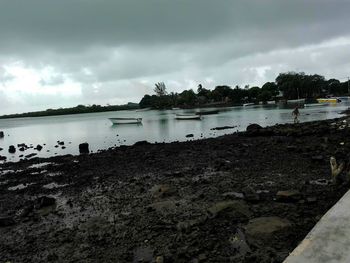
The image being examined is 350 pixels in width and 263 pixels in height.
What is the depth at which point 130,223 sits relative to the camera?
10.1 metres

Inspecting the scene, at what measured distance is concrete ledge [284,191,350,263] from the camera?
5.62 meters

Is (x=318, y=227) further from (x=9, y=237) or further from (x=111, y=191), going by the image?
(x=111, y=191)

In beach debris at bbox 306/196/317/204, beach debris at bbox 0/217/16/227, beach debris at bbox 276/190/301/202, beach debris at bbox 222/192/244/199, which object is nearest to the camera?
beach debris at bbox 306/196/317/204

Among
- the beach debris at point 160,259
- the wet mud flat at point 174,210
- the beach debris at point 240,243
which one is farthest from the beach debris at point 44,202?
the beach debris at point 240,243

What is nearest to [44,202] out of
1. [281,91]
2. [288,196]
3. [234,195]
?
[234,195]

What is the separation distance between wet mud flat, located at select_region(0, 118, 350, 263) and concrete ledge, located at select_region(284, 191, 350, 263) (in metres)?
0.80

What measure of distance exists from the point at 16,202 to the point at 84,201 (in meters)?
3.30

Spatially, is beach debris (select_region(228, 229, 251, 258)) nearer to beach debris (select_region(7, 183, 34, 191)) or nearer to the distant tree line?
beach debris (select_region(7, 183, 34, 191))

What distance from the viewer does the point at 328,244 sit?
6113 millimetres

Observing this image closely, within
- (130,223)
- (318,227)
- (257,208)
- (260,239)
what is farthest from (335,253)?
(130,223)

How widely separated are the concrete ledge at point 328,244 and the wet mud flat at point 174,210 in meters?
0.80

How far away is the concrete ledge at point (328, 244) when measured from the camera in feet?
18.5

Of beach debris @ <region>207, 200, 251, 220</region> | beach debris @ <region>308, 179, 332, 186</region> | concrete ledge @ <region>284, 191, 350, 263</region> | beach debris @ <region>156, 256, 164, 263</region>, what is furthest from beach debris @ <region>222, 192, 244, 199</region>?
beach debris @ <region>156, 256, 164, 263</region>

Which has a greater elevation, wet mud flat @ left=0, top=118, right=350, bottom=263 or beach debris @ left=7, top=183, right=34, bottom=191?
wet mud flat @ left=0, top=118, right=350, bottom=263
